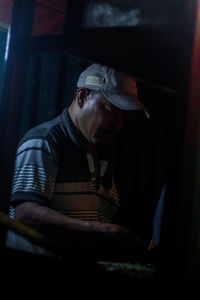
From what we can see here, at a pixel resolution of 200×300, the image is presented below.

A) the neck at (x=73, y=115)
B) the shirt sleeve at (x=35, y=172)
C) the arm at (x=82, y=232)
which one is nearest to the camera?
the arm at (x=82, y=232)

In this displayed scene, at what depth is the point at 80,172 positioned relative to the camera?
4023 mm

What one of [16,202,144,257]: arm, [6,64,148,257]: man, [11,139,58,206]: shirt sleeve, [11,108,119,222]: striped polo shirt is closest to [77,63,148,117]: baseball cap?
[6,64,148,257]: man

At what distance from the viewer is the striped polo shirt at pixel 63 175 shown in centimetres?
346

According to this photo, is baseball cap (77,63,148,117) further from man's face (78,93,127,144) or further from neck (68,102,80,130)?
neck (68,102,80,130)

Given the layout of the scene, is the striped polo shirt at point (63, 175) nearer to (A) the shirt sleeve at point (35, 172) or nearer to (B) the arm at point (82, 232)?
(A) the shirt sleeve at point (35, 172)

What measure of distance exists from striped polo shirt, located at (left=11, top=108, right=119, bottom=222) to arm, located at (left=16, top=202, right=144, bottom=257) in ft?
0.45

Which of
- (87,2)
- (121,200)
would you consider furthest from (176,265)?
(121,200)

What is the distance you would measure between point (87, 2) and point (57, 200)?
194 centimetres

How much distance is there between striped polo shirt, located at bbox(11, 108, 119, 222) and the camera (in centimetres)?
346

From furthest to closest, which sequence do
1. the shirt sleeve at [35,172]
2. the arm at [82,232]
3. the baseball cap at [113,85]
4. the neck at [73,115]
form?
the neck at [73,115] → the baseball cap at [113,85] → the shirt sleeve at [35,172] → the arm at [82,232]

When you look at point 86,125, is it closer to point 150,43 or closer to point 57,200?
point 57,200

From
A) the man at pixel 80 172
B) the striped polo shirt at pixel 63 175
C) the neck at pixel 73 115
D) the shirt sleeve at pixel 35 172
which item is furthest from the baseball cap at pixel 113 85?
the shirt sleeve at pixel 35 172

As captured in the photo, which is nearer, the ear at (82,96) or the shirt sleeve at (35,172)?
the shirt sleeve at (35,172)

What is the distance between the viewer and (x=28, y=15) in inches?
115
